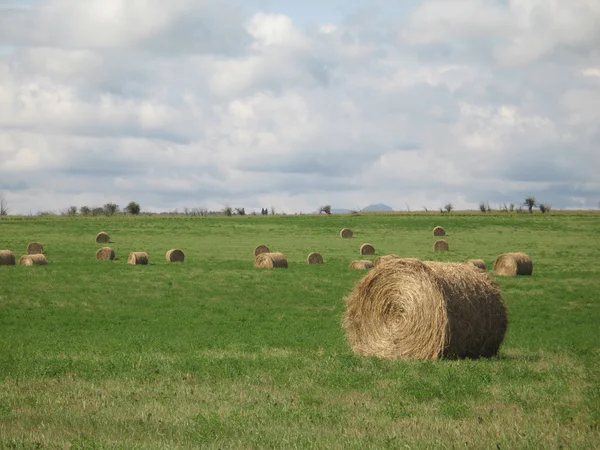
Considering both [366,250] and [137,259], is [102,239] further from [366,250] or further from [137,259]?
[366,250]

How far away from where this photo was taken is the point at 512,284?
3703 centimetres

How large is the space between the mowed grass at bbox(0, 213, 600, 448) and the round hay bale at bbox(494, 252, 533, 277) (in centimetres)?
→ 100

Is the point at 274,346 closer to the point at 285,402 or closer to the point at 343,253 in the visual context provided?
the point at 285,402

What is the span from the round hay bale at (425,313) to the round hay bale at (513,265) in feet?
73.2

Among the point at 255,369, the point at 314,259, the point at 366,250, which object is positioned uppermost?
the point at 366,250

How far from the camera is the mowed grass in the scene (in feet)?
34.9

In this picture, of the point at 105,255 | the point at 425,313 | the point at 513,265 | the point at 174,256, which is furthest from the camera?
the point at 105,255

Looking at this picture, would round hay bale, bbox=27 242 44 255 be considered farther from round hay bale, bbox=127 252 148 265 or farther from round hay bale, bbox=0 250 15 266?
round hay bale, bbox=127 252 148 265

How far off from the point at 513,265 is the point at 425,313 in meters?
23.7

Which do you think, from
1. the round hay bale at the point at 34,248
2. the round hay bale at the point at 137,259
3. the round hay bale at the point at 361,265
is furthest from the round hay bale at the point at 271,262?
the round hay bale at the point at 34,248

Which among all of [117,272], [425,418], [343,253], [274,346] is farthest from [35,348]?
[343,253]

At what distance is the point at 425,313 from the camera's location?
17.7 metres

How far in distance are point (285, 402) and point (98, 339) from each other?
1094 centimetres

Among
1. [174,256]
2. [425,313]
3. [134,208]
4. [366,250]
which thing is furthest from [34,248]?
[134,208]
